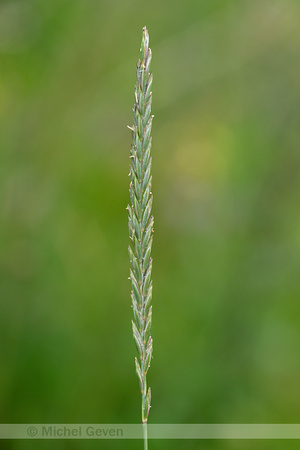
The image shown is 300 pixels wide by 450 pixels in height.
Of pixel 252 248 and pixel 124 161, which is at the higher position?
pixel 124 161

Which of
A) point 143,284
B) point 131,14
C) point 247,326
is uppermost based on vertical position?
point 131,14

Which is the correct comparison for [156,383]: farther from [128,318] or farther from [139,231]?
[139,231]

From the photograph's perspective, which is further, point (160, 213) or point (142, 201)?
point (160, 213)

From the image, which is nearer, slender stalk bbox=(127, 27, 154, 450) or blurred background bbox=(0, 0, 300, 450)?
slender stalk bbox=(127, 27, 154, 450)

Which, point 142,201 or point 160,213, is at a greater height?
point 142,201

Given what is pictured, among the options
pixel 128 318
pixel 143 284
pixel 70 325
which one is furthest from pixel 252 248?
pixel 143 284

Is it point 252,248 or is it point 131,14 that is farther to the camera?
point 131,14

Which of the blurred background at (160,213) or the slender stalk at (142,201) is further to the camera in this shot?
the blurred background at (160,213)

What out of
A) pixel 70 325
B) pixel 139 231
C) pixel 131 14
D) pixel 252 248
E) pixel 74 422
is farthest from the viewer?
pixel 131 14
